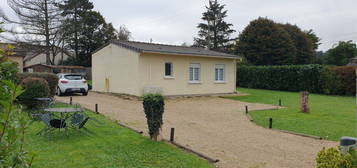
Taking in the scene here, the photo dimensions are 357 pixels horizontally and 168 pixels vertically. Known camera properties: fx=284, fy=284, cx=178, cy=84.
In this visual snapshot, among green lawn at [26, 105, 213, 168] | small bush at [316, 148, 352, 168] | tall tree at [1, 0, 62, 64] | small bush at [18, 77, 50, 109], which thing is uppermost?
tall tree at [1, 0, 62, 64]

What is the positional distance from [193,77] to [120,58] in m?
5.39

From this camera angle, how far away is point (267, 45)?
41.1m

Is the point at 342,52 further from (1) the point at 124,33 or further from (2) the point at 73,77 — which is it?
(2) the point at 73,77

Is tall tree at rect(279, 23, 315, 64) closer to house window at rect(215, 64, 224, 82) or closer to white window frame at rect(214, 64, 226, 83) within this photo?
white window frame at rect(214, 64, 226, 83)

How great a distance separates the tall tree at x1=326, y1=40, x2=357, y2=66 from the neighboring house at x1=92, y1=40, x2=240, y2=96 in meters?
25.6

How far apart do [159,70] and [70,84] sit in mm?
5863

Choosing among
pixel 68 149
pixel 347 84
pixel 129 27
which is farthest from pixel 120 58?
pixel 129 27

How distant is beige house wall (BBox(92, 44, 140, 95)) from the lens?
18359 mm

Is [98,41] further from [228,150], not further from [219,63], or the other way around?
[228,150]

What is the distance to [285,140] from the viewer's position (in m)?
8.09

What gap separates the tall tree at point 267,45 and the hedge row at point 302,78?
36.1 ft

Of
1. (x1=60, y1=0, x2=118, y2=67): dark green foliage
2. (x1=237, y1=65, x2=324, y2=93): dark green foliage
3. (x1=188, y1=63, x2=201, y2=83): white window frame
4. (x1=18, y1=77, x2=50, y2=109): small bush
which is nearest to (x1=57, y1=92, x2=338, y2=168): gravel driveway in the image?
(x1=18, y1=77, x2=50, y2=109): small bush

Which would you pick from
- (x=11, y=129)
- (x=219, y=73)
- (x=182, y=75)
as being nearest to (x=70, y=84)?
(x=182, y=75)

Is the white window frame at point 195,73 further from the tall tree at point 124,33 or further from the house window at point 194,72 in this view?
the tall tree at point 124,33
